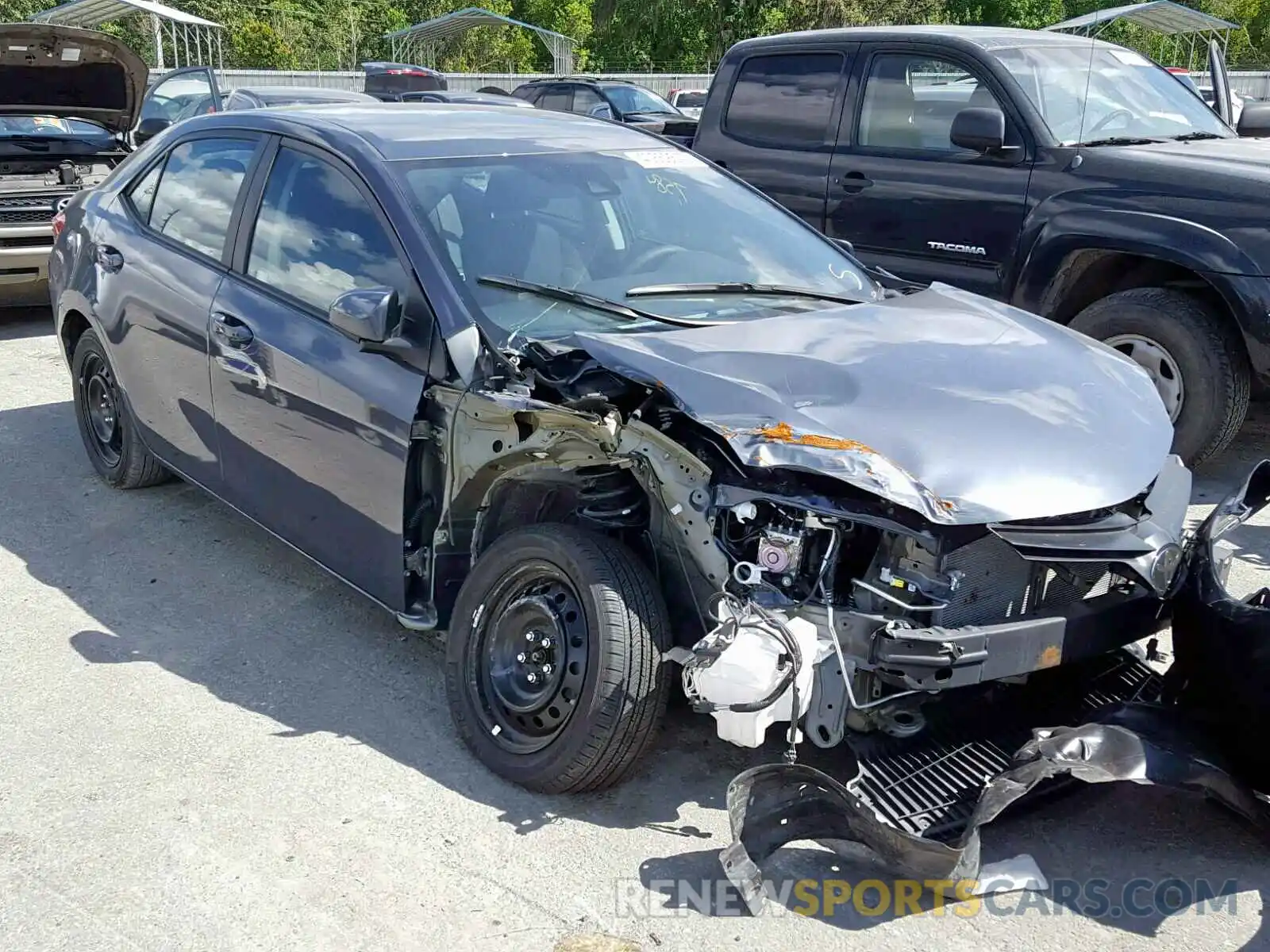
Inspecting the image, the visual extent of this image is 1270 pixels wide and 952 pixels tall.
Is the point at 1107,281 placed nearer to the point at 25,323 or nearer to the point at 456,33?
the point at 25,323

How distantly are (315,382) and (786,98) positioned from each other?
4516 millimetres

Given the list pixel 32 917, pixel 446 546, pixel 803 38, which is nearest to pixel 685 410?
pixel 446 546

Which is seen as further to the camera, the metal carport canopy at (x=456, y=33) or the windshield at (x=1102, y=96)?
the metal carport canopy at (x=456, y=33)

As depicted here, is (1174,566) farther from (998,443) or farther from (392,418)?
(392,418)

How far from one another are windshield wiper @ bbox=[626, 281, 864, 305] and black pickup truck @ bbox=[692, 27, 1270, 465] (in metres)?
2.36

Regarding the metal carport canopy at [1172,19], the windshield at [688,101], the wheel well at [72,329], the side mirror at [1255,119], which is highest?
the metal carport canopy at [1172,19]

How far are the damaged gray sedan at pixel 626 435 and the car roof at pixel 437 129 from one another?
0.02 meters

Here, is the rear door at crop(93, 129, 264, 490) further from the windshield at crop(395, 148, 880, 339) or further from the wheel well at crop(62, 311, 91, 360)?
the windshield at crop(395, 148, 880, 339)

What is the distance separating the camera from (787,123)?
7.57 meters

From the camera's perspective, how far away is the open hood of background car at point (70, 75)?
9.14 metres

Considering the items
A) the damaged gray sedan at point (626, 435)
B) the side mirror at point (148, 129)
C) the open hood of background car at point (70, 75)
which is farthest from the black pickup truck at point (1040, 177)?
the open hood of background car at point (70, 75)

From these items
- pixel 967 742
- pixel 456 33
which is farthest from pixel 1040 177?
pixel 456 33

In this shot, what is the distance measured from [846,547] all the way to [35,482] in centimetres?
449

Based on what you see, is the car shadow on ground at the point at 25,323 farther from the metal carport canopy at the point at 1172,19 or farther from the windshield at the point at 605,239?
the metal carport canopy at the point at 1172,19
